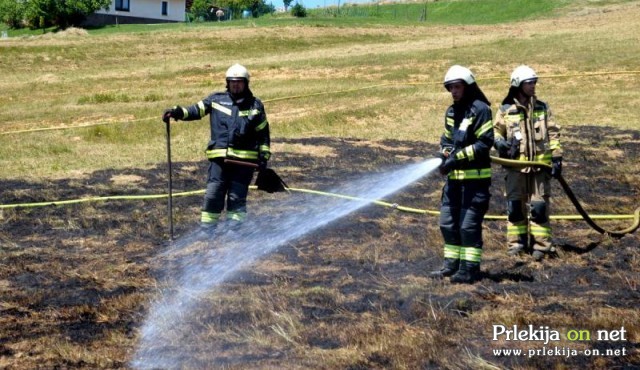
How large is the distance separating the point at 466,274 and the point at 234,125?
2.99 metres

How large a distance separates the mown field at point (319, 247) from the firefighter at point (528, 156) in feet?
0.99

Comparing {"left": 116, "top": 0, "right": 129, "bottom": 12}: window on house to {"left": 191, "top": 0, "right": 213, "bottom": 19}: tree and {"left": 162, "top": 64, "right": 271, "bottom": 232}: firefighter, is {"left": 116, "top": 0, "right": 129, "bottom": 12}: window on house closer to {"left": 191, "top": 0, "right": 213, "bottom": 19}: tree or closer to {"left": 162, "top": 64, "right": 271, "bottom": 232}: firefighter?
{"left": 191, "top": 0, "right": 213, "bottom": 19}: tree

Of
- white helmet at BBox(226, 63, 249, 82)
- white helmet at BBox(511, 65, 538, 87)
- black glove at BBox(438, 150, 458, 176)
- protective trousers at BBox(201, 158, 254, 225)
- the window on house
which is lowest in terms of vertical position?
protective trousers at BBox(201, 158, 254, 225)

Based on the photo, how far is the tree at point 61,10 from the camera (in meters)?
61.4

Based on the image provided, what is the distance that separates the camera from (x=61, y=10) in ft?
204

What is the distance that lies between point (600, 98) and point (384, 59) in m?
11.0

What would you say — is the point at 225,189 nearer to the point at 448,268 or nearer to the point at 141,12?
the point at 448,268

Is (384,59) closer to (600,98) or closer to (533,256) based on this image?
(600,98)

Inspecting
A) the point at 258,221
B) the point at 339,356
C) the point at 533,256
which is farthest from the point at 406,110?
the point at 339,356

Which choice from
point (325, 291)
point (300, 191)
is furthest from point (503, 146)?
point (300, 191)

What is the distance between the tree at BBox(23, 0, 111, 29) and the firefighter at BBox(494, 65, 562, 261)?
57843 mm

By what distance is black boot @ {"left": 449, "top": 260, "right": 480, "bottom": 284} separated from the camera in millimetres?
6930

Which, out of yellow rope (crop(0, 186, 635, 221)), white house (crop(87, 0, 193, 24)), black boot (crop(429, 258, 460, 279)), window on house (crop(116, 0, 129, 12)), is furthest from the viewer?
window on house (crop(116, 0, 129, 12))

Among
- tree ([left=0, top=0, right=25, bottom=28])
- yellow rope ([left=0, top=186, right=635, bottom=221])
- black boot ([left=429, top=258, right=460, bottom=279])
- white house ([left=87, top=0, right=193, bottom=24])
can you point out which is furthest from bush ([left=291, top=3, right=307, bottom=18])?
black boot ([left=429, top=258, right=460, bottom=279])
